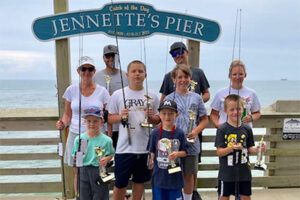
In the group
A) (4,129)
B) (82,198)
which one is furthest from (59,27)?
(82,198)

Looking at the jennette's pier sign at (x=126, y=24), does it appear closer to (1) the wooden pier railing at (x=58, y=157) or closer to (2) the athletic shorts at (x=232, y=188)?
(1) the wooden pier railing at (x=58, y=157)

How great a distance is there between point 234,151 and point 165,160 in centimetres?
62

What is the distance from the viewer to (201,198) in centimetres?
346

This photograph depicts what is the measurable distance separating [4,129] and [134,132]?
72.5 inches

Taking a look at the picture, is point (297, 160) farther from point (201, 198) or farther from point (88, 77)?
point (88, 77)

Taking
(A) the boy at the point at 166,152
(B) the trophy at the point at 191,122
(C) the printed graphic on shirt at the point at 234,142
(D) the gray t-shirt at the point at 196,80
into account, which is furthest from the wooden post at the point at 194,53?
(C) the printed graphic on shirt at the point at 234,142

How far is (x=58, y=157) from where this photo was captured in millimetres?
3531

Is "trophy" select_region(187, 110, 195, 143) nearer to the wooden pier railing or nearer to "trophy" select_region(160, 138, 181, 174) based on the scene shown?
"trophy" select_region(160, 138, 181, 174)

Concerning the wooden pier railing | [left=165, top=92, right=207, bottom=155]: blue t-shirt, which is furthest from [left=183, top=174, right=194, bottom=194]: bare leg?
the wooden pier railing

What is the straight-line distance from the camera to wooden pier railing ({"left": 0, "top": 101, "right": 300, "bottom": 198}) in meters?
3.35

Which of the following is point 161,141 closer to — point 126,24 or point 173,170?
point 173,170

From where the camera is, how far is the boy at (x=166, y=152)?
238 centimetres

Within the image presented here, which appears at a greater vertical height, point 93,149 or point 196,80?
point 196,80

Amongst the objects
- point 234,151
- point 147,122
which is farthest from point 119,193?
point 234,151
